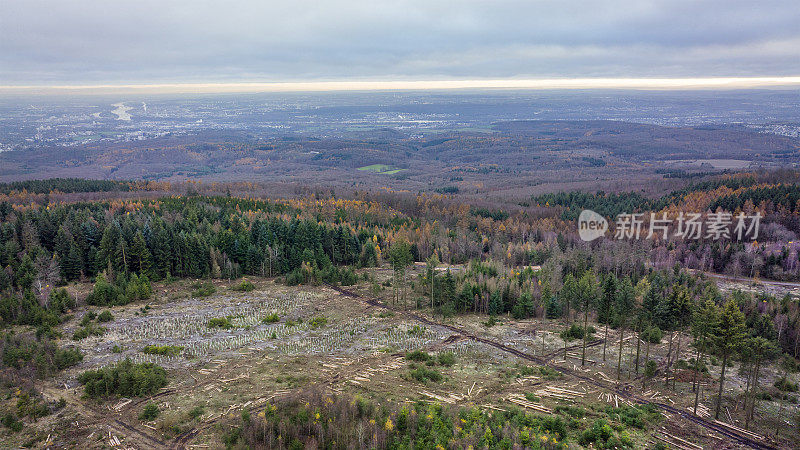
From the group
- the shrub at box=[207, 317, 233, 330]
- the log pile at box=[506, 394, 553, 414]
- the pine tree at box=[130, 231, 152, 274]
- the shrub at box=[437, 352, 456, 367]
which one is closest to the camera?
the log pile at box=[506, 394, 553, 414]

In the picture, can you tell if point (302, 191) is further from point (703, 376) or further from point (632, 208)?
point (703, 376)

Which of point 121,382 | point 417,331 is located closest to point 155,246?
point 121,382

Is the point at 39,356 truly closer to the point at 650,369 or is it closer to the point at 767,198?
the point at 650,369

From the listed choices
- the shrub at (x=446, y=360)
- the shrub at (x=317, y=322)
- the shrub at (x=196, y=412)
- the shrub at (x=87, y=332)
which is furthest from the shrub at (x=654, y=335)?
the shrub at (x=87, y=332)

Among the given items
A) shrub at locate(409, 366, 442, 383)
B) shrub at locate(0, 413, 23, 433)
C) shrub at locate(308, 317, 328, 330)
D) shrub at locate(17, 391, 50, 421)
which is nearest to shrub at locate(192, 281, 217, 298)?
shrub at locate(308, 317, 328, 330)

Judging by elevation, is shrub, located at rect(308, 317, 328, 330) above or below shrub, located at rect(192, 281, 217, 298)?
above

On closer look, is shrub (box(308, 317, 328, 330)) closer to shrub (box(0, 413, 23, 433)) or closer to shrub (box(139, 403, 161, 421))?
shrub (box(139, 403, 161, 421))

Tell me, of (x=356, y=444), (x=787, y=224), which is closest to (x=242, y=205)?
(x=356, y=444)
